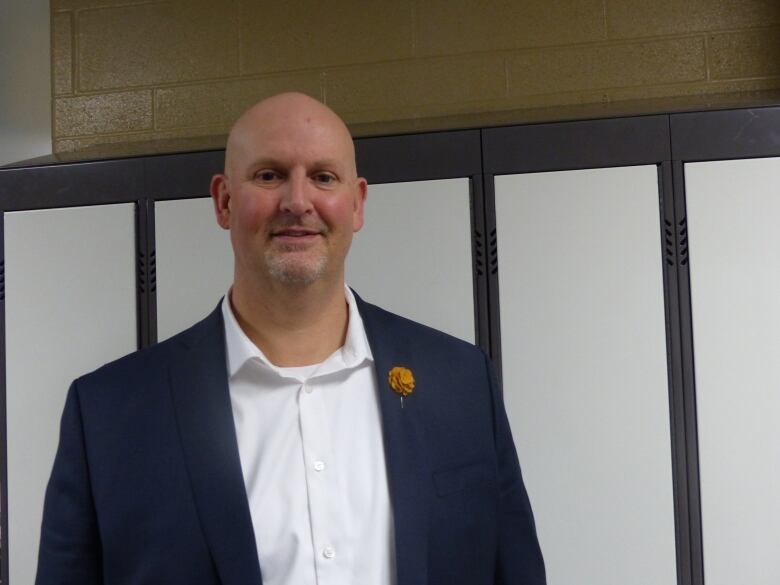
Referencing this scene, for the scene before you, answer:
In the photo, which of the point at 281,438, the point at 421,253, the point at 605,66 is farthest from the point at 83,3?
the point at 281,438

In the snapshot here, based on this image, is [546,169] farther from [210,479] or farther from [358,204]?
[210,479]

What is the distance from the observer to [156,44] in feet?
10.1

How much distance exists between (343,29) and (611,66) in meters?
0.86

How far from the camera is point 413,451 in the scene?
4.38ft

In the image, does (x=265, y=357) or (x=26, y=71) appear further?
(x=26, y=71)

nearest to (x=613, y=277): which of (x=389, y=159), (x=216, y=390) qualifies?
(x=389, y=159)

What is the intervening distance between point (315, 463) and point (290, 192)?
1.30ft

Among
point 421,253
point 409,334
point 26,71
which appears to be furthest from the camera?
point 26,71

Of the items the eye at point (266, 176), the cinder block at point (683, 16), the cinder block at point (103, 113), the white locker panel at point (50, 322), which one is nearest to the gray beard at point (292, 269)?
the eye at point (266, 176)

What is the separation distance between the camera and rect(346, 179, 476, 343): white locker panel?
238 cm

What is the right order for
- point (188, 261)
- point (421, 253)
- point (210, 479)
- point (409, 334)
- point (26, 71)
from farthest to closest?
point (26, 71), point (188, 261), point (421, 253), point (409, 334), point (210, 479)

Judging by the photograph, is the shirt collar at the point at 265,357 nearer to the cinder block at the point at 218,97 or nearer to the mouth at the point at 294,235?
the mouth at the point at 294,235

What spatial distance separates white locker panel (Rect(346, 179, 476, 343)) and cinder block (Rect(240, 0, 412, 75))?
2.27ft

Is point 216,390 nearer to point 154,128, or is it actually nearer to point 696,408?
point 696,408
